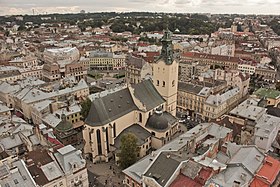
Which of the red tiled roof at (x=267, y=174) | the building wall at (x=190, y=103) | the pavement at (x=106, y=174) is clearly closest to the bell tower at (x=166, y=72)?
the building wall at (x=190, y=103)

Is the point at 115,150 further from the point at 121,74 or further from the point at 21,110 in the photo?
the point at 121,74

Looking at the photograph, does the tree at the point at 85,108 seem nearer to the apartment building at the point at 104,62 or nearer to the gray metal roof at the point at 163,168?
the gray metal roof at the point at 163,168

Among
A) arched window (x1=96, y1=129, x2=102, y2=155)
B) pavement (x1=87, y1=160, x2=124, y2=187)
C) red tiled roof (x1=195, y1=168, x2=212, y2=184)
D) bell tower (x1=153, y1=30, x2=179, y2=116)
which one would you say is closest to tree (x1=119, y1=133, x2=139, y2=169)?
pavement (x1=87, y1=160, x2=124, y2=187)

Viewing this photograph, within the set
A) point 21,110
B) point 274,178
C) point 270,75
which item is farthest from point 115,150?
point 270,75

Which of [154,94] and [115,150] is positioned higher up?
[154,94]

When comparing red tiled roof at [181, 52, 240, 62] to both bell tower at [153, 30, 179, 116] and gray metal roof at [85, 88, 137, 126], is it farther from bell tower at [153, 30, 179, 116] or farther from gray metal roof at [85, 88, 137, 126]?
gray metal roof at [85, 88, 137, 126]

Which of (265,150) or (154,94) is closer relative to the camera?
(265,150)

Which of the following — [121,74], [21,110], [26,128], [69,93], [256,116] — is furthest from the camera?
[121,74]
